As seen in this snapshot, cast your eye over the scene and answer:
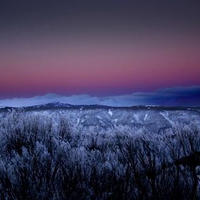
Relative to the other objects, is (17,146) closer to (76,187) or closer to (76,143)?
(76,143)

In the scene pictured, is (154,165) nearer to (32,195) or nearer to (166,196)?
(166,196)

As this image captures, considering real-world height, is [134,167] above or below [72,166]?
below

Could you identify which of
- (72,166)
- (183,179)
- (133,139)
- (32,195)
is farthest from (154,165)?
(32,195)

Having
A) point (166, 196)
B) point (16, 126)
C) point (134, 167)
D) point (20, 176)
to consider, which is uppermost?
point (16, 126)

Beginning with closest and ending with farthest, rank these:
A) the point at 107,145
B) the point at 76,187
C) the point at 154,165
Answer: the point at 76,187 → the point at 154,165 → the point at 107,145

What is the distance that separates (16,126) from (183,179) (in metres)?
18.1

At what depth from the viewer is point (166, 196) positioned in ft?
68.7

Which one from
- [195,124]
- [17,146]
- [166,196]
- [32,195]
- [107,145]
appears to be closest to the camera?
[32,195]

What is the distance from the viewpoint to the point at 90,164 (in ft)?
57.6

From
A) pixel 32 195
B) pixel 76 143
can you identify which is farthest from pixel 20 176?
pixel 76 143

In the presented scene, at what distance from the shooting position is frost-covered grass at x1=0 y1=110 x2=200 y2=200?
51.8 ft

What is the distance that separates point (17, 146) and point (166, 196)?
15398 millimetres

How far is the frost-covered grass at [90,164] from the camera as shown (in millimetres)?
15781

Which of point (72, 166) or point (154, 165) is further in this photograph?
point (154, 165)
